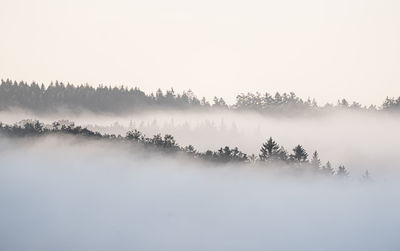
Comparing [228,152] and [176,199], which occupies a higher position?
[228,152]

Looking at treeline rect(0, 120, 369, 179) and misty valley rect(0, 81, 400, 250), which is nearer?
treeline rect(0, 120, 369, 179)

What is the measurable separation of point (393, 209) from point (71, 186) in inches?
2844

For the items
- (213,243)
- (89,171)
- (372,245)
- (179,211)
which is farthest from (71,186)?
(372,245)

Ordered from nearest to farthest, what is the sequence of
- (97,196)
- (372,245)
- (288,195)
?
(372,245)
(288,195)
(97,196)

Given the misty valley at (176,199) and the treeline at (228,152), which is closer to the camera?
the treeline at (228,152)

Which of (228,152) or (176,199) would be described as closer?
(228,152)

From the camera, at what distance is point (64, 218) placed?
174 metres

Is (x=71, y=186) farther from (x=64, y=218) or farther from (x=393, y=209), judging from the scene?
(x=393, y=209)

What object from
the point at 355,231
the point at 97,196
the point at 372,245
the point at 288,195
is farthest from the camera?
the point at 97,196

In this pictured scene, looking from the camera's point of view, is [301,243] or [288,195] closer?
[301,243]

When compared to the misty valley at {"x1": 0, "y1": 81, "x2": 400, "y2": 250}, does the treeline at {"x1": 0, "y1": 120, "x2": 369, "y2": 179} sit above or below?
above

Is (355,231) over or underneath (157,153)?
underneath

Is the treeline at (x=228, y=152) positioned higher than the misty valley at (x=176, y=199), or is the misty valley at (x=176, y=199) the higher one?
the treeline at (x=228, y=152)

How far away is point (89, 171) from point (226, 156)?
50.3 m
